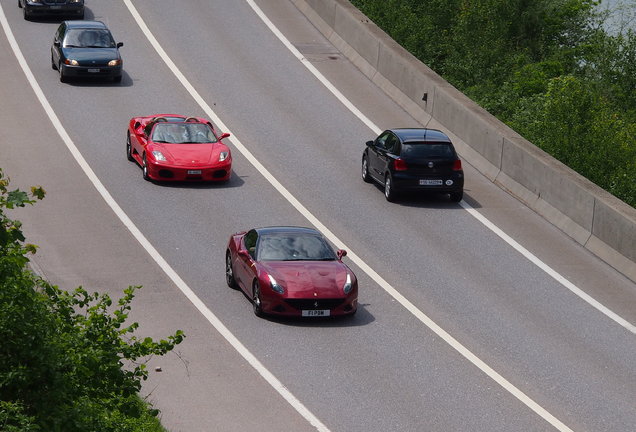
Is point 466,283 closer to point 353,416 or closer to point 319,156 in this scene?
point 353,416

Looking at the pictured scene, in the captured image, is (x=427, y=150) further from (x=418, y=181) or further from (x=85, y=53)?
(x=85, y=53)

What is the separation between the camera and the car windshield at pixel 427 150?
88.6ft

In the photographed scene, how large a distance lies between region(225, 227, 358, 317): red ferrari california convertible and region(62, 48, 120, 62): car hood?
52.2 feet

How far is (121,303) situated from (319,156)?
1978 cm

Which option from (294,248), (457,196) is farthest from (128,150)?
(294,248)

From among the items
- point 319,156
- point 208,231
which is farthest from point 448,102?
point 208,231

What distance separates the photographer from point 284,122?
107 ft

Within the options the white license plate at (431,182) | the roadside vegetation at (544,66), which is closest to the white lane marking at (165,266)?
the white license plate at (431,182)

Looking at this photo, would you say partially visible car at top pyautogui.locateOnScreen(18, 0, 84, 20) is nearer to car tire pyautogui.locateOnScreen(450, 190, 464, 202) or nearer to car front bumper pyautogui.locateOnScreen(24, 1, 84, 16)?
car front bumper pyautogui.locateOnScreen(24, 1, 84, 16)

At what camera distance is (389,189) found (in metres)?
27.0

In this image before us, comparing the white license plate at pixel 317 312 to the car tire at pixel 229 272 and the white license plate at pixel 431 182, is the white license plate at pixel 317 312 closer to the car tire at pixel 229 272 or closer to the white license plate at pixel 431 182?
the car tire at pixel 229 272

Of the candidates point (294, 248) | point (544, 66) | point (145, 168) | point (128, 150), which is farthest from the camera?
point (544, 66)

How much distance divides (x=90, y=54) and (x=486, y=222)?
48.4 ft

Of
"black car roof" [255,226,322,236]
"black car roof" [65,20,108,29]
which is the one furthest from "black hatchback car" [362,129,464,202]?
"black car roof" [65,20,108,29]
